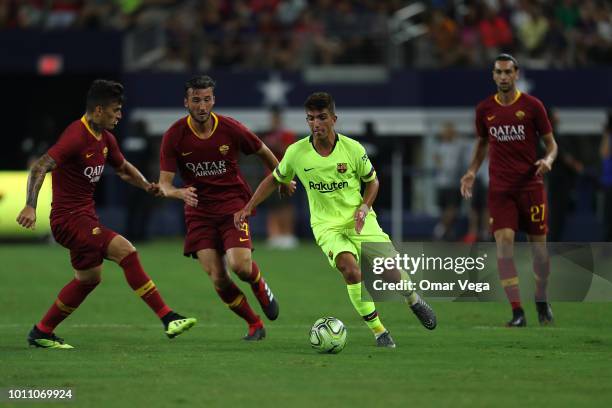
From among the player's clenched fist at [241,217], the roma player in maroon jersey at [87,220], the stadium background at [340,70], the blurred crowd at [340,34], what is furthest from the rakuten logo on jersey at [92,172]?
the blurred crowd at [340,34]

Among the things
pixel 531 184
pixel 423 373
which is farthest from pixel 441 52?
pixel 423 373

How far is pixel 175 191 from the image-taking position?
1128 centimetres

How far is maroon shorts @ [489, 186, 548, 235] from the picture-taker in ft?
41.5

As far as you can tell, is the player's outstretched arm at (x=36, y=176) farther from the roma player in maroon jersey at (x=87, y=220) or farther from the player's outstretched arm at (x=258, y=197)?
the player's outstretched arm at (x=258, y=197)

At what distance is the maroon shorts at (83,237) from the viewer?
429 inches

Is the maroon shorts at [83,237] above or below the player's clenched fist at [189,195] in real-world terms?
below

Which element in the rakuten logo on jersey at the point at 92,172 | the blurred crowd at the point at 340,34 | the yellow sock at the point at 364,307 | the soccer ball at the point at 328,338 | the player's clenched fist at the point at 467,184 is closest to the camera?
the soccer ball at the point at 328,338

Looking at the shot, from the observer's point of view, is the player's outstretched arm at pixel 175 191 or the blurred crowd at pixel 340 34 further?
the blurred crowd at pixel 340 34

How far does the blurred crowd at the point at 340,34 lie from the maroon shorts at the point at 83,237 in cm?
1567

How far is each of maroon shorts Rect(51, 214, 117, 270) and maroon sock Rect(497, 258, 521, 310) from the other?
147 inches

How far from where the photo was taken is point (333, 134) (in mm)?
10930

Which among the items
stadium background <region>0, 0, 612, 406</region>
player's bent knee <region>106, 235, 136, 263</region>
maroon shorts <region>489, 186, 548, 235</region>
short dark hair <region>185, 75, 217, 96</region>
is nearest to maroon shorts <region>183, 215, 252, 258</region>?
player's bent knee <region>106, 235, 136, 263</region>

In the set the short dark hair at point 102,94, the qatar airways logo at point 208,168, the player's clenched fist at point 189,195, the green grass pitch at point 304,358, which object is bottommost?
the green grass pitch at point 304,358

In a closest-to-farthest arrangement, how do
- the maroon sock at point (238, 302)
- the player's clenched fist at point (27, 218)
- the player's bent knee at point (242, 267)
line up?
the player's clenched fist at point (27, 218) < the player's bent knee at point (242, 267) < the maroon sock at point (238, 302)
